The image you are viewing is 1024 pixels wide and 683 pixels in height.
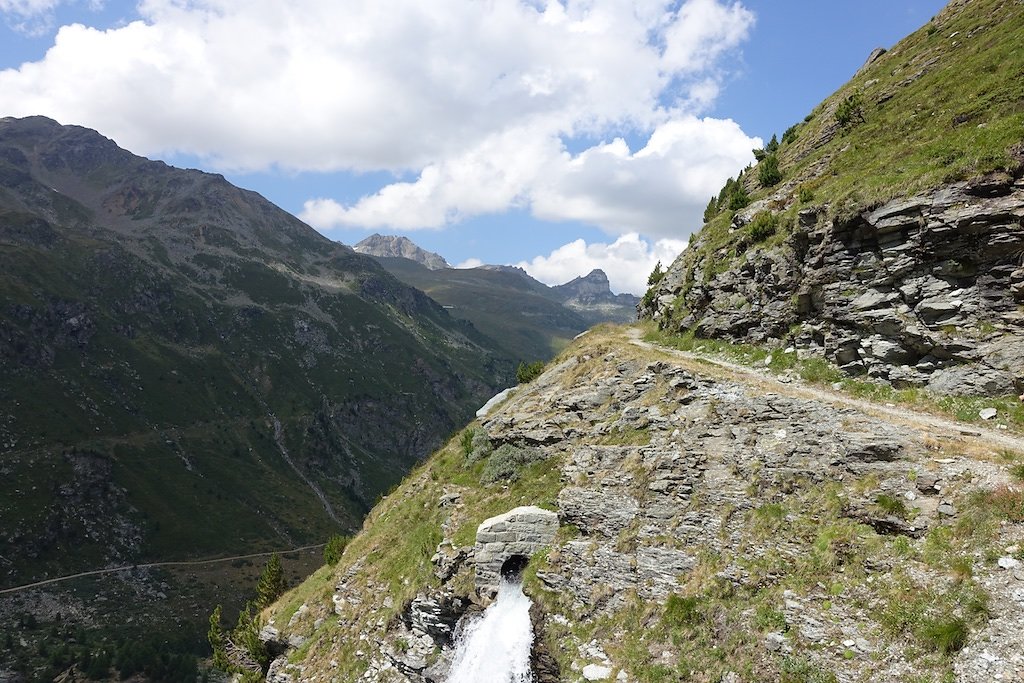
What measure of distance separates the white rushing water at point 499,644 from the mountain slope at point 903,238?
2010 centimetres

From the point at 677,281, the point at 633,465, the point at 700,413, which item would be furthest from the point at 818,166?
the point at 633,465

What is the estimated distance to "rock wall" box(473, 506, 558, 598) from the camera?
85.3 ft

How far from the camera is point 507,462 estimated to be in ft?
108

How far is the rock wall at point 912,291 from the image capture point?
73.4 ft

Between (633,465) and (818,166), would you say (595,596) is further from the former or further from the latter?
(818,166)

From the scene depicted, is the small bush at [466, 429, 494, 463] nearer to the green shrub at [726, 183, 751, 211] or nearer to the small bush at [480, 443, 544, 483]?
the small bush at [480, 443, 544, 483]

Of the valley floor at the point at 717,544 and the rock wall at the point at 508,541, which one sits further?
the rock wall at the point at 508,541

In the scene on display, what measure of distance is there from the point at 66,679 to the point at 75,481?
8347 cm

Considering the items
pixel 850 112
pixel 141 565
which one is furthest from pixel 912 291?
pixel 141 565

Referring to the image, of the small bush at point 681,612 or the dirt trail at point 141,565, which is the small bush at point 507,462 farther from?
the dirt trail at point 141,565

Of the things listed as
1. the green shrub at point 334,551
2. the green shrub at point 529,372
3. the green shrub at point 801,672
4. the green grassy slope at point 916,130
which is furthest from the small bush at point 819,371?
the green shrub at point 334,551

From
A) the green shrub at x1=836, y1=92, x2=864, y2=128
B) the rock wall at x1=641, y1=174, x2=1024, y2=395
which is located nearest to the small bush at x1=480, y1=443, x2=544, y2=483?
the rock wall at x1=641, y1=174, x2=1024, y2=395

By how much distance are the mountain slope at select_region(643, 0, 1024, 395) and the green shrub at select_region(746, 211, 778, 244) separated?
10cm

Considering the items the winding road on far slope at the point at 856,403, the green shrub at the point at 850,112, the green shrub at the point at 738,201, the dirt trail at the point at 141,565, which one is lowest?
the dirt trail at the point at 141,565
